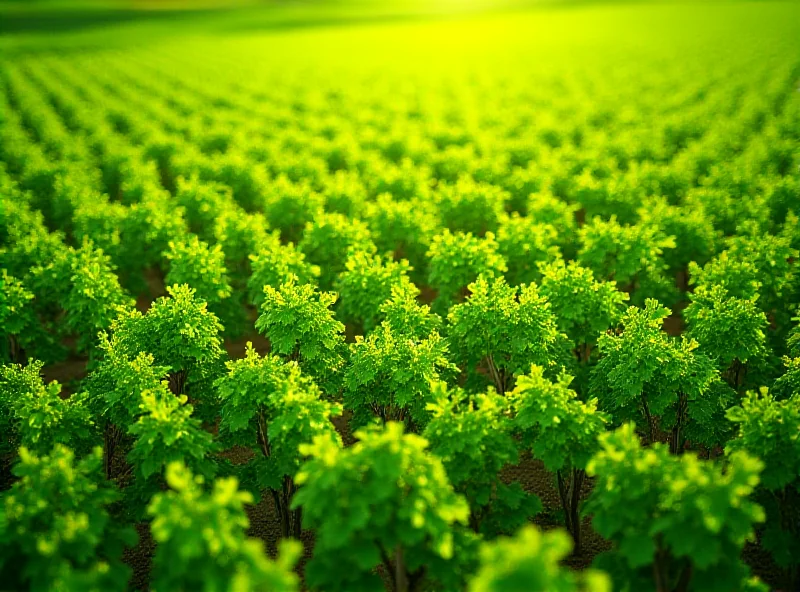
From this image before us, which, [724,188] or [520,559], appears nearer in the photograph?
[520,559]

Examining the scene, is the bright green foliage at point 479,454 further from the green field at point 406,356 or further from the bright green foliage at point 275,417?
the bright green foliage at point 275,417

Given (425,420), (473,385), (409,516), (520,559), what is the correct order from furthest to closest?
(473,385)
(425,420)
(409,516)
(520,559)

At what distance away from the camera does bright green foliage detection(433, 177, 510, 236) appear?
25.4 metres

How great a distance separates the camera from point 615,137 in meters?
37.9

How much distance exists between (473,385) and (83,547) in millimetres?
9819

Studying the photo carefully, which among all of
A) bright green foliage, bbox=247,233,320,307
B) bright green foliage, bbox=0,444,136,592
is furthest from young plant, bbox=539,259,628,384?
bright green foliage, bbox=0,444,136,592

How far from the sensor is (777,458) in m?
12.7

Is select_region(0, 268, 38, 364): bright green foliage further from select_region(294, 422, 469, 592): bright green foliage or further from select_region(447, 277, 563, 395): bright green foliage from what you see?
select_region(294, 422, 469, 592): bright green foliage

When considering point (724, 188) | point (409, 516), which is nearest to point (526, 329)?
point (409, 516)

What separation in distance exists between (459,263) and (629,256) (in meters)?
4.91

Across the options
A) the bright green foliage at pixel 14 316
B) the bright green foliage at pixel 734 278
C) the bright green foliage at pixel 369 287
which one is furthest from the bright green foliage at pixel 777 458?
the bright green foliage at pixel 14 316

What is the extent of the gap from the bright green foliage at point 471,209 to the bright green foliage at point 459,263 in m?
4.24

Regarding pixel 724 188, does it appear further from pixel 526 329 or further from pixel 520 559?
pixel 520 559

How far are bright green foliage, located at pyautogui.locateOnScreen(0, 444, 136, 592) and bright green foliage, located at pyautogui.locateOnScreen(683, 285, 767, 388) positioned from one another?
12.9 metres
